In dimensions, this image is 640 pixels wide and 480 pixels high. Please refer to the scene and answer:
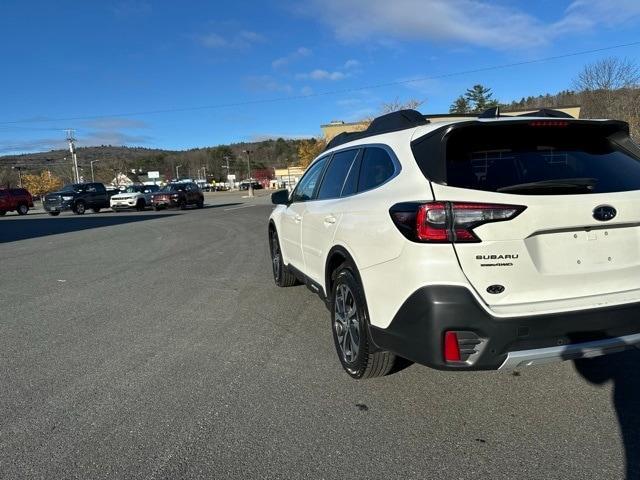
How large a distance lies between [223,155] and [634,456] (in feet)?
541

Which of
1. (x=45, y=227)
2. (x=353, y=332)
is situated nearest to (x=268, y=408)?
(x=353, y=332)

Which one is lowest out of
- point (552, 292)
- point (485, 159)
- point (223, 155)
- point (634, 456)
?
point (634, 456)

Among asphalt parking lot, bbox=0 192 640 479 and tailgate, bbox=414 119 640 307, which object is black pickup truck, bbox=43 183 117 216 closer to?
asphalt parking lot, bbox=0 192 640 479

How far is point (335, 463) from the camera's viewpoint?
2.62 meters

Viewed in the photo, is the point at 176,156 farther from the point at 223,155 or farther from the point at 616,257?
the point at 616,257

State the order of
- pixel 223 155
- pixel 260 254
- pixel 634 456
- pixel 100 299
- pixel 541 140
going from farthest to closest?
pixel 223 155 → pixel 260 254 → pixel 100 299 → pixel 541 140 → pixel 634 456

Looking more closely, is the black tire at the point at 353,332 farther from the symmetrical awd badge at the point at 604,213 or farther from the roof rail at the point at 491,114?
the symmetrical awd badge at the point at 604,213

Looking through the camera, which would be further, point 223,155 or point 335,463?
point 223,155

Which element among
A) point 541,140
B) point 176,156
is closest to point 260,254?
point 541,140

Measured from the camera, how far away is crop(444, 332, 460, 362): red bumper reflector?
271 cm

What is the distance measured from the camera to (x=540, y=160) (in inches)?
120

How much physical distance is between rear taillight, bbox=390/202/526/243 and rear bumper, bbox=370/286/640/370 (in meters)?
0.29

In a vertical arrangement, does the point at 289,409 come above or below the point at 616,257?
below

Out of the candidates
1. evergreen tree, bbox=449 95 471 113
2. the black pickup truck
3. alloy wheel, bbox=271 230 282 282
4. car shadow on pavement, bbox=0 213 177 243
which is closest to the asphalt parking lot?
alloy wheel, bbox=271 230 282 282
